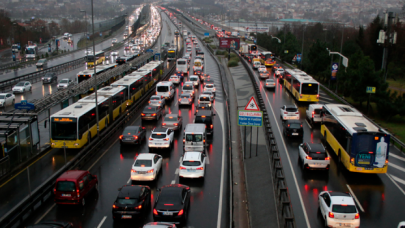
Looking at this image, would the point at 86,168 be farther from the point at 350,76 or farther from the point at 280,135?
the point at 350,76

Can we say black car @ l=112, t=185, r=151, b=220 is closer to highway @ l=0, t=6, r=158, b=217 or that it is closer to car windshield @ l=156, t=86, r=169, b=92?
highway @ l=0, t=6, r=158, b=217

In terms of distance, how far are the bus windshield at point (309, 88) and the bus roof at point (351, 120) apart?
11.6m

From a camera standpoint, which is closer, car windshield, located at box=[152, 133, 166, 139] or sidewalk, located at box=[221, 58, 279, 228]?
sidewalk, located at box=[221, 58, 279, 228]

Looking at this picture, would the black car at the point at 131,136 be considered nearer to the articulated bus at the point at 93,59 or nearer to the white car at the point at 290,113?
the white car at the point at 290,113

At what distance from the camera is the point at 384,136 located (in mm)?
18562

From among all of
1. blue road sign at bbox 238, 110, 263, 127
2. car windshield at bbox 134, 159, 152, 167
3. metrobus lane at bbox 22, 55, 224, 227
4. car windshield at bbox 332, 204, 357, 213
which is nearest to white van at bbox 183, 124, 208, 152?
metrobus lane at bbox 22, 55, 224, 227

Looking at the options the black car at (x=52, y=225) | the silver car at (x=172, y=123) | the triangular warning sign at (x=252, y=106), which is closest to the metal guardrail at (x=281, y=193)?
the triangular warning sign at (x=252, y=106)

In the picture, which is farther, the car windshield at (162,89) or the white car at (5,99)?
the car windshield at (162,89)

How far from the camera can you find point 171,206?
46.9ft

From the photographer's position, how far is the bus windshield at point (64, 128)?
75.4 feet

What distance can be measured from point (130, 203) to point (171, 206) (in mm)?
1652

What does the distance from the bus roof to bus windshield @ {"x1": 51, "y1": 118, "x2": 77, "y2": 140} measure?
16.4 metres

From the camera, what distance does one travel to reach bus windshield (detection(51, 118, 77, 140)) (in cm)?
2298

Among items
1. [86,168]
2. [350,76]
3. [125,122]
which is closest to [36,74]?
[125,122]
